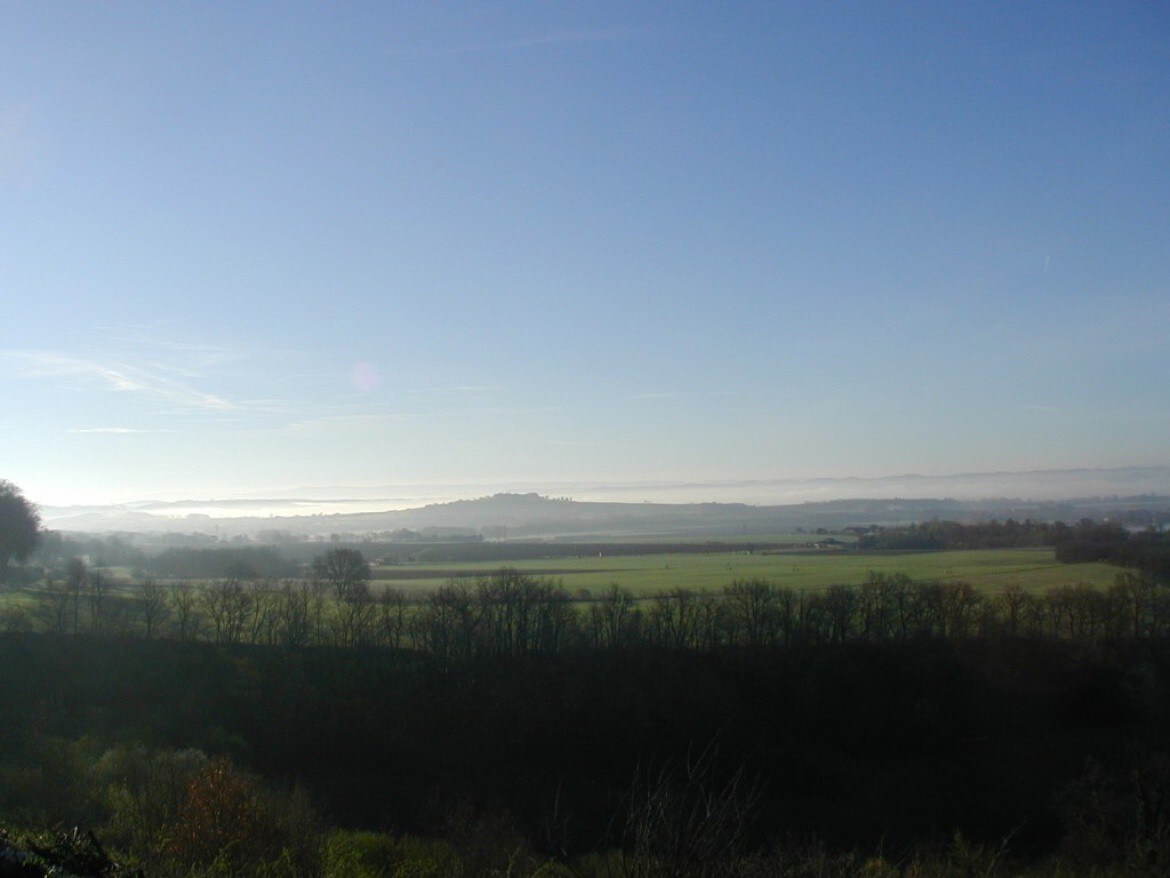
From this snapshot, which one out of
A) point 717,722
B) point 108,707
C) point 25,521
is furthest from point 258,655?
point 717,722

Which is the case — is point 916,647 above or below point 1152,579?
below

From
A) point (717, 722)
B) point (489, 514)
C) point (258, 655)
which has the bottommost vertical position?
point (717, 722)

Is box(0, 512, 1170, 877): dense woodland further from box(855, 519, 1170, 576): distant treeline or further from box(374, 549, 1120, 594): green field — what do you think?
box(374, 549, 1120, 594): green field

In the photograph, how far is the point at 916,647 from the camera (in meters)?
45.5

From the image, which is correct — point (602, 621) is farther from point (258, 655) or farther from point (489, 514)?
point (489, 514)

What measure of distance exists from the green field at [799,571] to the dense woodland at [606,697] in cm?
121

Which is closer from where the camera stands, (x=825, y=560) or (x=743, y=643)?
(x=743, y=643)

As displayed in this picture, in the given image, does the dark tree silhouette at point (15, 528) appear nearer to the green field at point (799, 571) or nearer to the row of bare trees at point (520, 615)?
the row of bare trees at point (520, 615)

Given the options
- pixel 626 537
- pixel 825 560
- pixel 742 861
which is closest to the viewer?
pixel 742 861

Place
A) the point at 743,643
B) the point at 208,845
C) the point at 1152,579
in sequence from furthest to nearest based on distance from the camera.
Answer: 1. the point at 743,643
2. the point at 1152,579
3. the point at 208,845

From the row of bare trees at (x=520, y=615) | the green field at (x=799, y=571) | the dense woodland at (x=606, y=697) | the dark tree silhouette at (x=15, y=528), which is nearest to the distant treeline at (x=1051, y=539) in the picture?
the dense woodland at (x=606, y=697)

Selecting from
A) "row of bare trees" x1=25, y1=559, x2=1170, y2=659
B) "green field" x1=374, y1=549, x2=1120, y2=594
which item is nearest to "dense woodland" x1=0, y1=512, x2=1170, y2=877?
"row of bare trees" x1=25, y1=559, x2=1170, y2=659

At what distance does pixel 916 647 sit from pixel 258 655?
31845 millimetres

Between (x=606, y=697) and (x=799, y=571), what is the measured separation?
14.9 metres
